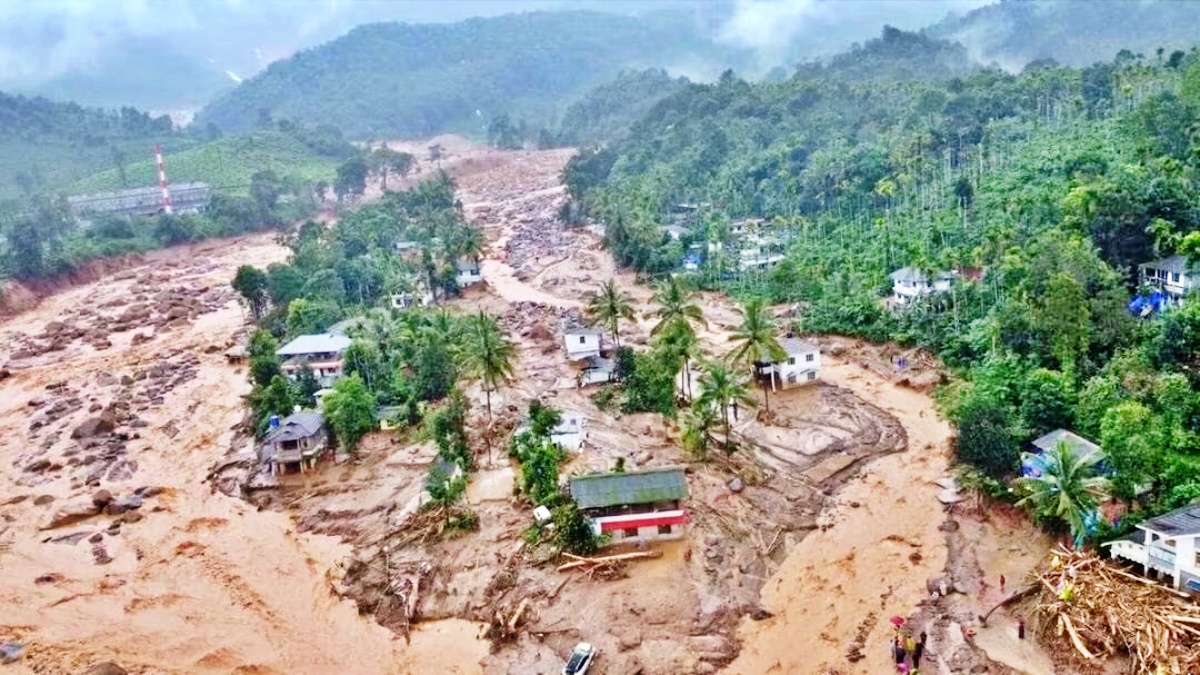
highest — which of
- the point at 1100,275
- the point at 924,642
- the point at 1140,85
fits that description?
the point at 1140,85

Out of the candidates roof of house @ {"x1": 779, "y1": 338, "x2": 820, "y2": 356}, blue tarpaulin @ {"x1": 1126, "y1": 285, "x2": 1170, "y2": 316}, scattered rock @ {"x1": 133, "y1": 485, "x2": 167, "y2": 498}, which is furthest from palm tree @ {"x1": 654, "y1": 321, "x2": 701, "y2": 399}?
scattered rock @ {"x1": 133, "y1": 485, "x2": 167, "y2": 498}

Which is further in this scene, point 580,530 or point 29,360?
point 29,360

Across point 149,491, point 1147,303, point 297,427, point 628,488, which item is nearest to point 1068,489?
point 628,488

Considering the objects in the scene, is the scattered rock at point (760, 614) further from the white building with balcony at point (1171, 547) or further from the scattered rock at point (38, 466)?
the scattered rock at point (38, 466)

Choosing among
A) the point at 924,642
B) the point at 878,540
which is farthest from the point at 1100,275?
the point at 924,642

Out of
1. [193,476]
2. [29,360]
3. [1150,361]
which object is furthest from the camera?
[29,360]

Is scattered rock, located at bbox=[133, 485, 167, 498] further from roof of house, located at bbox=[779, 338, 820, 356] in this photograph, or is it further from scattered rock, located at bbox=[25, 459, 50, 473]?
roof of house, located at bbox=[779, 338, 820, 356]

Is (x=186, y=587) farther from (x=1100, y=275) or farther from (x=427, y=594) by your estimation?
(x=1100, y=275)

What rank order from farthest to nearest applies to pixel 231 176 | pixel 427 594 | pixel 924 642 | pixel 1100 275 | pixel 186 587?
pixel 231 176
pixel 1100 275
pixel 186 587
pixel 427 594
pixel 924 642
